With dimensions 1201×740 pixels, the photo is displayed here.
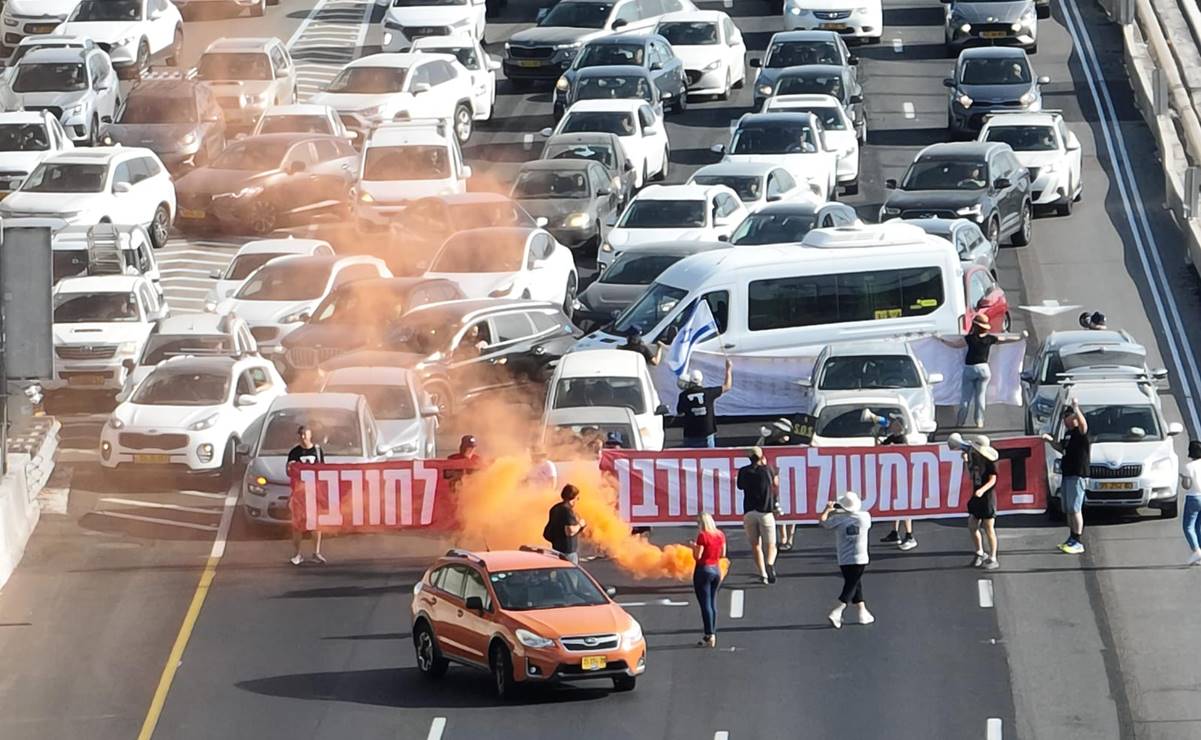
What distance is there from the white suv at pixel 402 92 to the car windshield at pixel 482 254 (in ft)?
30.0

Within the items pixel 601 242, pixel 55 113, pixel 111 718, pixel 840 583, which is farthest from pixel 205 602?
pixel 55 113

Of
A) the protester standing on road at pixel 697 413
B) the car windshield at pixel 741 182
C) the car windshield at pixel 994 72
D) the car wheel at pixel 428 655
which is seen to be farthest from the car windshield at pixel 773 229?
the car wheel at pixel 428 655

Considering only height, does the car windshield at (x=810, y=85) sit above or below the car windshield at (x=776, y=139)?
below

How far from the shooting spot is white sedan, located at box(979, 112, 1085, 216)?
1718 inches

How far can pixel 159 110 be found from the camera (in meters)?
47.2

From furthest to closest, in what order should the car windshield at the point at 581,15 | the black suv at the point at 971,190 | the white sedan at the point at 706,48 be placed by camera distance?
the car windshield at the point at 581,15
the white sedan at the point at 706,48
the black suv at the point at 971,190

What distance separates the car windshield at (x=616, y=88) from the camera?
48.8 m

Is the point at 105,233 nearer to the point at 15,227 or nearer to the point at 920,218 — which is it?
the point at 15,227

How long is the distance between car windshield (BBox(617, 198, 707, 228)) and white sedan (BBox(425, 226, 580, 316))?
1.63 meters

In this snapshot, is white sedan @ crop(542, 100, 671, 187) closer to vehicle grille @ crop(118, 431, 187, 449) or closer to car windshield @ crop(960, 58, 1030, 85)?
car windshield @ crop(960, 58, 1030, 85)

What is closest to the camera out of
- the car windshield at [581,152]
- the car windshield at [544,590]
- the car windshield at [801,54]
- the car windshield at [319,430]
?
the car windshield at [544,590]

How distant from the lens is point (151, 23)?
53344 millimetres

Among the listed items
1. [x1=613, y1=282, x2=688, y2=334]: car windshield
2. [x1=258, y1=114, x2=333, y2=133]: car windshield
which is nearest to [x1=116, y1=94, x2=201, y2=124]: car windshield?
[x1=258, y1=114, x2=333, y2=133]: car windshield

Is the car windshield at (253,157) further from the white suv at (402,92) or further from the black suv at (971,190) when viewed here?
the black suv at (971,190)
